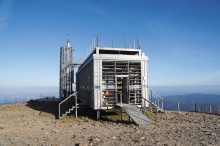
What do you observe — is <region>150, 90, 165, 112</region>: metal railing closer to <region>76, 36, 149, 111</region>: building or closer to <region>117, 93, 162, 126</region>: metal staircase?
<region>76, 36, 149, 111</region>: building

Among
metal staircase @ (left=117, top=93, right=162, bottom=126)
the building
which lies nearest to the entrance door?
the building

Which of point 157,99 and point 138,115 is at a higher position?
point 157,99

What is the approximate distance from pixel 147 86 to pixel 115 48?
513cm

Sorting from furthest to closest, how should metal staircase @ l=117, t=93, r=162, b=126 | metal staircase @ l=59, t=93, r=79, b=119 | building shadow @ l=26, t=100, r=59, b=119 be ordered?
1. building shadow @ l=26, t=100, r=59, b=119
2. metal staircase @ l=59, t=93, r=79, b=119
3. metal staircase @ l=117, t=93, r=162, b=126

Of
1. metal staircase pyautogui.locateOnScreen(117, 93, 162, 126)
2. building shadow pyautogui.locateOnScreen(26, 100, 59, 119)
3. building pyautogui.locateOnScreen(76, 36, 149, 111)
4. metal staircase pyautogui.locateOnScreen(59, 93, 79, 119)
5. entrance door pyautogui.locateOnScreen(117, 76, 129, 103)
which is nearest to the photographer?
metal staircase pyautogui.locateOnScreen(117, 93, 162, 126)

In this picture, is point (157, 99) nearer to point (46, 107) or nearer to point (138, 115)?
point (138, 115)

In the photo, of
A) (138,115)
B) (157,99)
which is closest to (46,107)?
(157,99)

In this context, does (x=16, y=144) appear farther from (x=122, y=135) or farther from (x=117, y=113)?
(x=117, y=113)

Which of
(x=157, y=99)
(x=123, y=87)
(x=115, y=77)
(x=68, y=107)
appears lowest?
(x=68, y=107)

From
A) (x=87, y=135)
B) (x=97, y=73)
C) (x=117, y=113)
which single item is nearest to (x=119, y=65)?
(x=97, y=73)

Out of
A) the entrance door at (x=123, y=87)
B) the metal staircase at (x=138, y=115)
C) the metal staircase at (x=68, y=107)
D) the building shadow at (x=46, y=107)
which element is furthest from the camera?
the building shadow at (x=46, y=107)

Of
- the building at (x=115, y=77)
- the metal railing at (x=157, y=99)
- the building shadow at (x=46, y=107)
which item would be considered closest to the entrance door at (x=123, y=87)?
the building at (x=115, y=77)

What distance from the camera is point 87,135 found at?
15.2 m

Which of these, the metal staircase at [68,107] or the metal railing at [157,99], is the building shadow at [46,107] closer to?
the metal staircase at [68,107]
